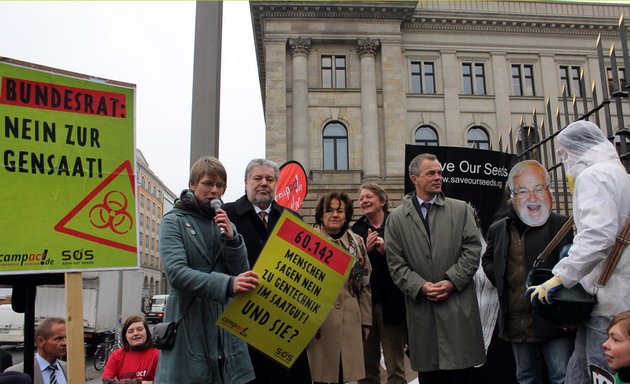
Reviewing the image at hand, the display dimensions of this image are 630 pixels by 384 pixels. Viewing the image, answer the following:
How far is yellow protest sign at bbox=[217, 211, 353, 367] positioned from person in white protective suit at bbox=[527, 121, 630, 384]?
121 centimetres

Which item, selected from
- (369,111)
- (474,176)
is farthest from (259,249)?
(369,111)

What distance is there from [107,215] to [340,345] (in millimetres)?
1950

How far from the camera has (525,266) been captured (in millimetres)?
4020

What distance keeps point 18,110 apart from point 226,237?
1.26m

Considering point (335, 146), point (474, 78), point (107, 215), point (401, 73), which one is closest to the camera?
point (107, 215)

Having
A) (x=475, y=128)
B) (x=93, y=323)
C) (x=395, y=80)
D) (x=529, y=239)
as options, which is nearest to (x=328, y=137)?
(x=395, y=80)

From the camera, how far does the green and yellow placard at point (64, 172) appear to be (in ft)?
8.84

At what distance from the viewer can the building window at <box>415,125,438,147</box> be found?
28359 mm

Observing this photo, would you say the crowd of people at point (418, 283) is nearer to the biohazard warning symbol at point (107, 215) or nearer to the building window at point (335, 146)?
the biohazard warning symbol at point (107, 215)

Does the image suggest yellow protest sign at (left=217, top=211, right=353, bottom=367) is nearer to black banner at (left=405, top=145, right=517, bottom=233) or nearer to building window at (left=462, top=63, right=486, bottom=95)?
black banner at (left=405, top=145, right=517, bottom=233)

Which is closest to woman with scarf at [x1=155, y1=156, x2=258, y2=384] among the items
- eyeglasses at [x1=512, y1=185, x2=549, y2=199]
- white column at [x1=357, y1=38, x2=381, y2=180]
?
eyeglasses at [x1=512, y1=185, x2=549, y2=199]

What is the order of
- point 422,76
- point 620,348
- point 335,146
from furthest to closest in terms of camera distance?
point 422,76, point 335,146, point 620,348

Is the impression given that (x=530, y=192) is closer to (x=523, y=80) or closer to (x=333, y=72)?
(x=333, y=72)

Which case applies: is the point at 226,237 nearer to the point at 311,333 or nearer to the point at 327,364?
the point at 311,333
